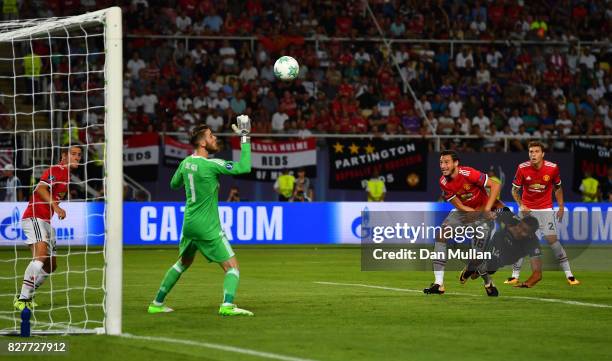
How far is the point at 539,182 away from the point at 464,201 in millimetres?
2504

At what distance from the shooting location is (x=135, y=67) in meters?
32.3

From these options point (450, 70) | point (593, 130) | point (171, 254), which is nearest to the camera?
point (171, 254)

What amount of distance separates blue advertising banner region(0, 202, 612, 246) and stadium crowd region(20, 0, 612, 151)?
3440 mm

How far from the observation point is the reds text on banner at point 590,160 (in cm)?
3148

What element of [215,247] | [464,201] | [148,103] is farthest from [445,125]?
[215,247]

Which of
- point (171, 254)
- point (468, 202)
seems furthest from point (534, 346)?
point (171, 254)

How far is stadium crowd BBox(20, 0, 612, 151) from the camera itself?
32.2 metres

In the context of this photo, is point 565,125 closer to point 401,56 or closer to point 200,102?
point 401,56

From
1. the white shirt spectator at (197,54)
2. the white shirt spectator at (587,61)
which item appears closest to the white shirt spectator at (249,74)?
the white shirt spectator at (197,54)

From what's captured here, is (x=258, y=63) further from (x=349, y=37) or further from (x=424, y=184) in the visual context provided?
(x=424, y=184)

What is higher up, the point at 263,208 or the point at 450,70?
the point at 450,70

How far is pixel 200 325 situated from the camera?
1167cm

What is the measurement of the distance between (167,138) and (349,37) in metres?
8.81

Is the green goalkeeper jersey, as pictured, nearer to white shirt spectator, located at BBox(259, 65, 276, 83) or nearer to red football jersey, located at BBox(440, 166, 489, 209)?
red football jersey, located at BBox(440, 166, 489, 209)
